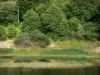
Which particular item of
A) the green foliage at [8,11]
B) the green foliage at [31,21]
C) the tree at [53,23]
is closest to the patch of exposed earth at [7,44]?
the green foliage at [31,21]

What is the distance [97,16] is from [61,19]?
460 inches

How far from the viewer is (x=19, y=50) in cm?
6456

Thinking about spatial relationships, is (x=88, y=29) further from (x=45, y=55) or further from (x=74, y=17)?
(x=45, y=55)

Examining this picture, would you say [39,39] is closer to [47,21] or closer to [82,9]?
[47,21]

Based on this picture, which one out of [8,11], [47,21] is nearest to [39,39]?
[47,21]

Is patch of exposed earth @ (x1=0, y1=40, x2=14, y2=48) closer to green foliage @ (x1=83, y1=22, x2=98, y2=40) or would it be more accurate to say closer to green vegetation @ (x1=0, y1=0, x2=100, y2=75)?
green vegetation @ (x1=0, y1=0, x2=100, y2=75)

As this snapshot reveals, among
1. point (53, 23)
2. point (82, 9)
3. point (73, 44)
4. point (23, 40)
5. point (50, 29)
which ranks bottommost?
point (73, 44)

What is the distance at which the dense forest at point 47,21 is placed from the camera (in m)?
71.8

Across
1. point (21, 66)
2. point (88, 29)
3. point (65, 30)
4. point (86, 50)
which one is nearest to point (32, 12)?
point (65, 30)

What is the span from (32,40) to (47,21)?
9.68 m

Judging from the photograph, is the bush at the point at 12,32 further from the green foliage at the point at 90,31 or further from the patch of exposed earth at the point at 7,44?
the green foliage at the point at 90,31

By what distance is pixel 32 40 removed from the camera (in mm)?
69750

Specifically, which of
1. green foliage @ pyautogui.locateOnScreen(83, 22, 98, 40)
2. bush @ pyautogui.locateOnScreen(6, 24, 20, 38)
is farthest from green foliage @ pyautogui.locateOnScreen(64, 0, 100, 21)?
bush @ pyautogui.locateOnScreen(6, 24, 20, 38)

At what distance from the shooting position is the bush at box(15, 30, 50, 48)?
6844 cm
